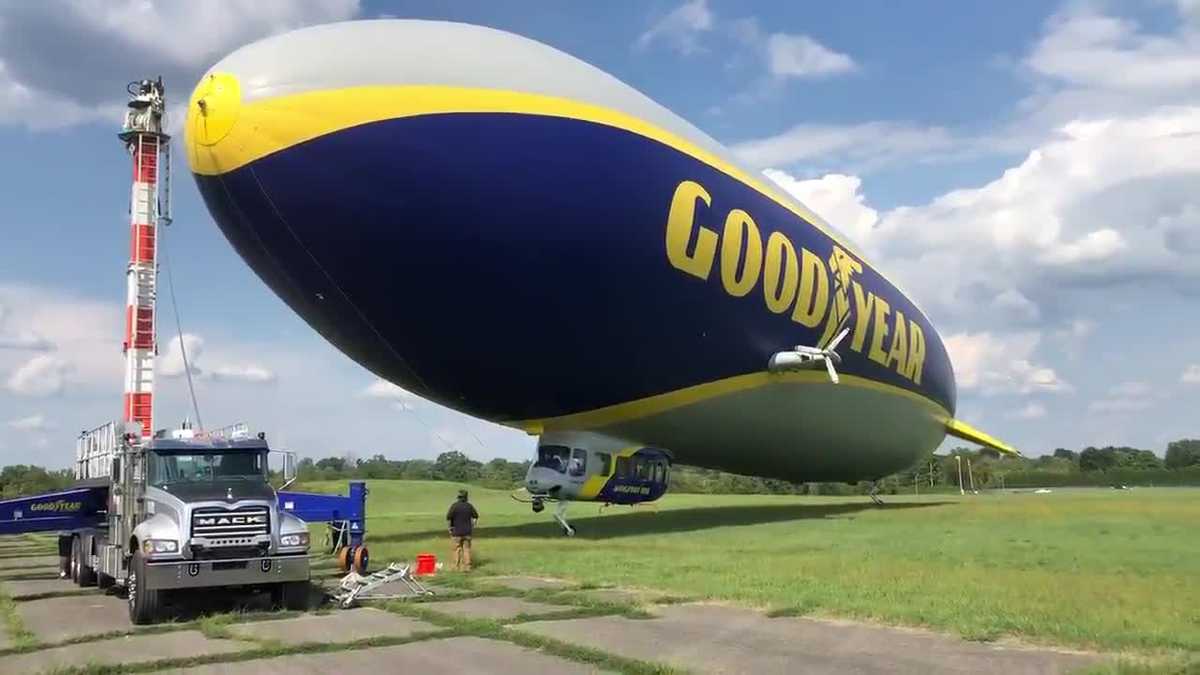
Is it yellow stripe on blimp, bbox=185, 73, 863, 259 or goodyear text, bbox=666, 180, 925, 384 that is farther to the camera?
goodyear text, bbox=666, 180, 925, 384

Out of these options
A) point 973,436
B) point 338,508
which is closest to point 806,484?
point 973,436

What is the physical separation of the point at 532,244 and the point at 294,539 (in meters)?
7.59

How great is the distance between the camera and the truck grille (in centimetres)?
1345

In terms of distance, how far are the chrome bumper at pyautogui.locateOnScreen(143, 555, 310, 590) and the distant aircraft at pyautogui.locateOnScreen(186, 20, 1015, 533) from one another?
6450 mm

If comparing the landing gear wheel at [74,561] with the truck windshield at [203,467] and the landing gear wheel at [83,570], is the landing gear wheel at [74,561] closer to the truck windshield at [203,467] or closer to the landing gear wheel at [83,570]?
the landing gear wheel at [83,570]

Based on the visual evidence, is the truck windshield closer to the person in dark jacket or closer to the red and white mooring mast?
the person in dark jacket

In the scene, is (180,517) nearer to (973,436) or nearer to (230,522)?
(230,522)

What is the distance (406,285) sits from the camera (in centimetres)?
1911

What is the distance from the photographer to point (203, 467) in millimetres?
14828

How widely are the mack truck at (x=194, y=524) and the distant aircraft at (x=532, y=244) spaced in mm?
4586

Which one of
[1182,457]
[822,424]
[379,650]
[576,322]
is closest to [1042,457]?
[1182,457]

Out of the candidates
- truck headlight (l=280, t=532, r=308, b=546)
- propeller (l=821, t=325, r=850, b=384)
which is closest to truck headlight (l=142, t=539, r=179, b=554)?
truck headlight (l=280, t=532, r=308, b=546)

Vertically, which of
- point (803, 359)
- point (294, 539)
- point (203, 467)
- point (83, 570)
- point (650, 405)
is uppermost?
point (803, 359)

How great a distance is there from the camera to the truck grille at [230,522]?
13.5m
